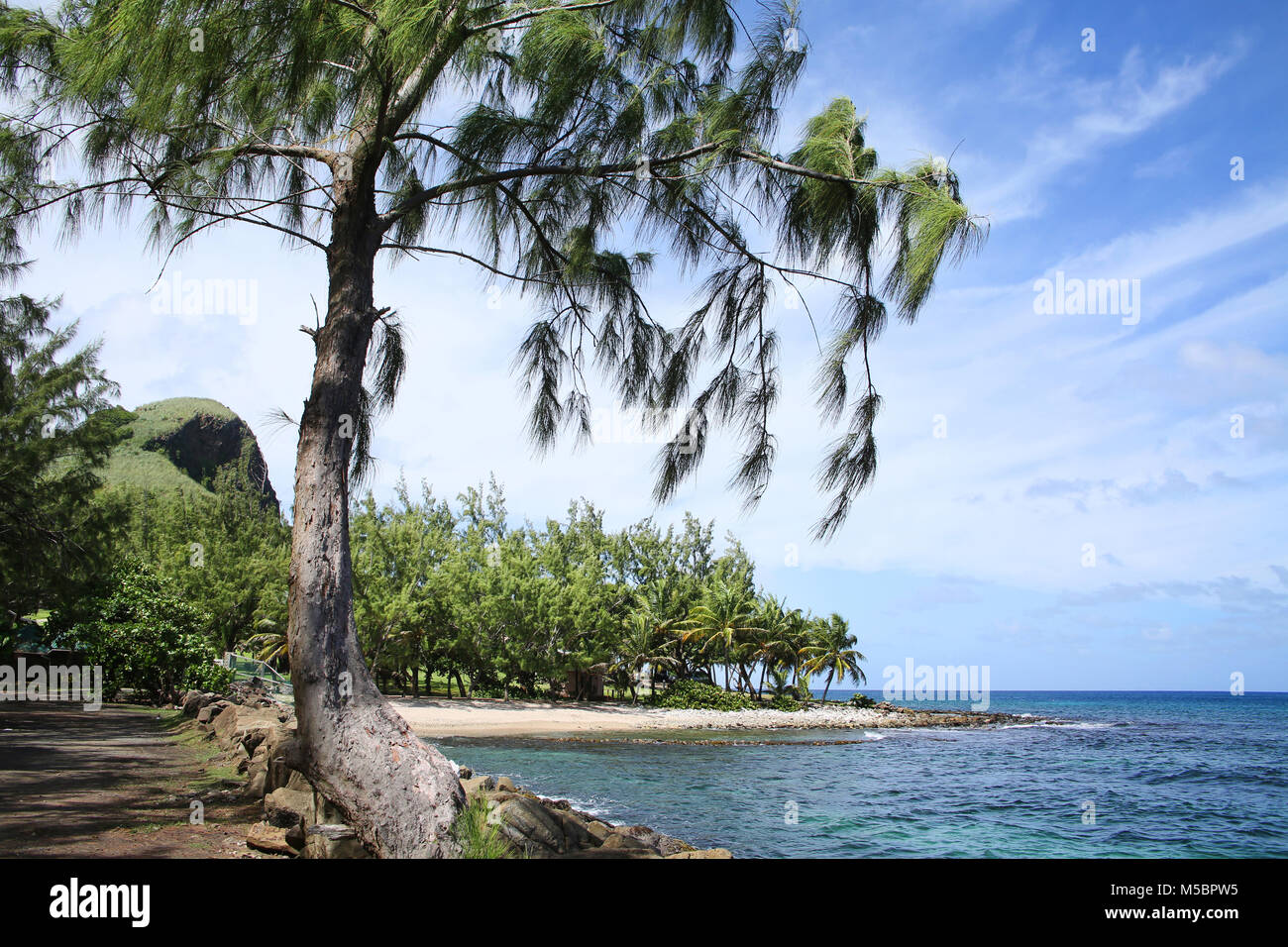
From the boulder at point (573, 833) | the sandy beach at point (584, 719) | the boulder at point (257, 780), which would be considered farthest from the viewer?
the sandy beach at point (584, 719)

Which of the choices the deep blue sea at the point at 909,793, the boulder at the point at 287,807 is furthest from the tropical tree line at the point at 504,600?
the boulder at the point at 287,807

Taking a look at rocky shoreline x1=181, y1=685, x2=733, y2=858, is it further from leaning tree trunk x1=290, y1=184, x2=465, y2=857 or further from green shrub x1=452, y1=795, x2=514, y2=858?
leaning tree trunk x1=290, y1=184, x2=465, y2=857

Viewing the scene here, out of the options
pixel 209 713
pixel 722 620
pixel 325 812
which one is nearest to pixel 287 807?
pixel 325 812

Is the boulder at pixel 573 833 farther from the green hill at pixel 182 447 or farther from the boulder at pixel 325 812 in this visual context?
the green hill at pixel 182 447

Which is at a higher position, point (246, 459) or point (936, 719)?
point (246, 459)

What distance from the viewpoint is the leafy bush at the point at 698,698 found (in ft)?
133

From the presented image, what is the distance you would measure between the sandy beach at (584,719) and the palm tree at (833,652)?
252 cm

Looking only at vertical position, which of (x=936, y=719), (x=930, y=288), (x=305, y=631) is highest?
(x=930, y=288)

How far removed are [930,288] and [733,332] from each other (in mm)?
1571
